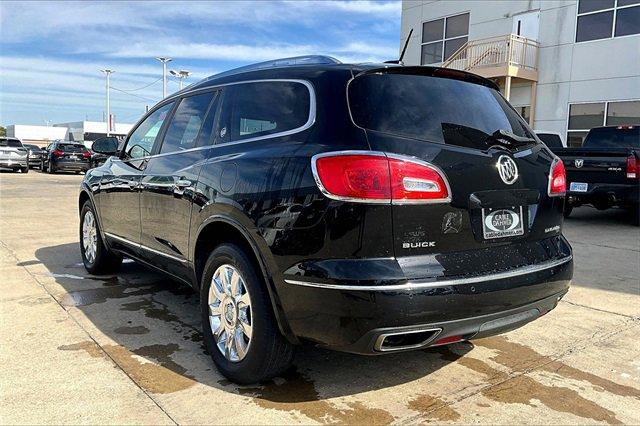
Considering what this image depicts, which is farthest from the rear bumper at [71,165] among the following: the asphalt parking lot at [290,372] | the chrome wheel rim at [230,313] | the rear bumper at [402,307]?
the rear bumper at [402,307]

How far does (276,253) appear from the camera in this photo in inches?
106

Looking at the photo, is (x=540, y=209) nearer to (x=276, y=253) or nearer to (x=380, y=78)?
(x=380, y=78)

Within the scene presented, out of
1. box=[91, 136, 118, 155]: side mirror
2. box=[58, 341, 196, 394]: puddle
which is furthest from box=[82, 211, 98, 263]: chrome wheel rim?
box=[58, 341, 196, 394]: puddle

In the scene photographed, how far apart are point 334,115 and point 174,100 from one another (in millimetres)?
2075

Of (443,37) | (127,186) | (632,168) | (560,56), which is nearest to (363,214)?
(127,186)

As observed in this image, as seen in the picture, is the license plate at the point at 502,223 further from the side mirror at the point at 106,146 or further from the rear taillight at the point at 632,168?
the rear taillight at the point at 632,168

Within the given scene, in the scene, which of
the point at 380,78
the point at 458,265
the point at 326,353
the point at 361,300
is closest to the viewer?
the point at 361,300

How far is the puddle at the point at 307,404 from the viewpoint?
2693 millimetres

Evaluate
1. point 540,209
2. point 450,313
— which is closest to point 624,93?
point 540,209

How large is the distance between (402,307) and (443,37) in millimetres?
18168

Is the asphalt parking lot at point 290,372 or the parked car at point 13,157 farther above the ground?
the parked car at point 13,157

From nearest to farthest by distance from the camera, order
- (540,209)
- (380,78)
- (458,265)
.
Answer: (458,265), (380,78), (540,209)

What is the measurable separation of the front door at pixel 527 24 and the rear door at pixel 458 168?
14937mm

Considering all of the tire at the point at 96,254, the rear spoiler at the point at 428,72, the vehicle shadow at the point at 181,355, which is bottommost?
the vehicle shadow at the point at 181,355
